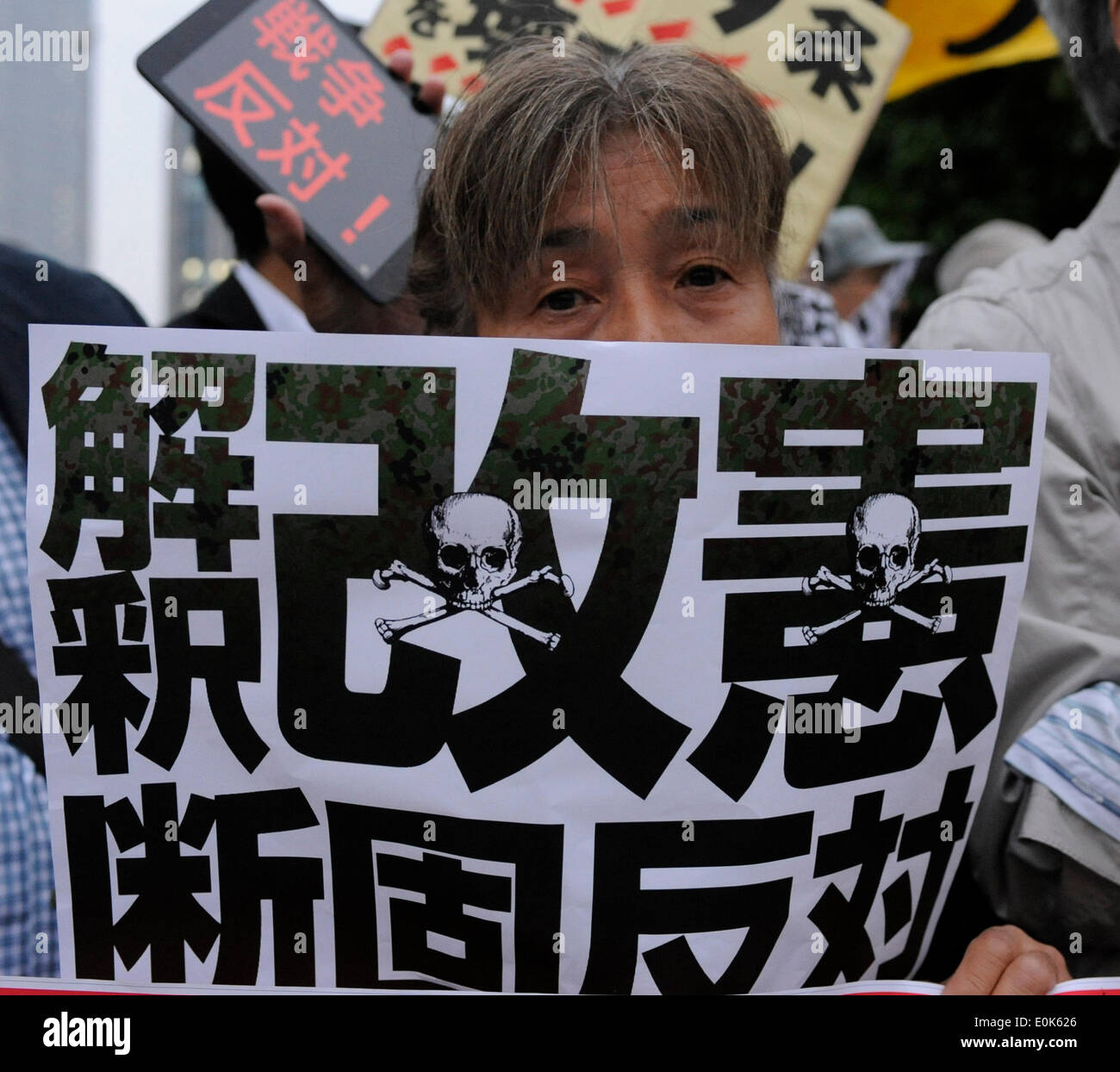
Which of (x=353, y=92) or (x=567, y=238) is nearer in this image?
(x=567, y=238)

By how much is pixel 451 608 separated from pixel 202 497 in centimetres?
23

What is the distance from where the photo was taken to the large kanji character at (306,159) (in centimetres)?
148

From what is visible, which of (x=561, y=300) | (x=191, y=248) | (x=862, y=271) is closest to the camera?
(x=561, y=300)

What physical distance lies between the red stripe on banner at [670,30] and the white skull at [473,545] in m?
1.19

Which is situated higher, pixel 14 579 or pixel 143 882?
pixel 14 579

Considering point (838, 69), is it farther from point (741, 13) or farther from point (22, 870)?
point (22, 870)

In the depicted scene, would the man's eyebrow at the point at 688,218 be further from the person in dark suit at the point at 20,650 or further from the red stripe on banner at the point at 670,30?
the red stripe on banner at the point at 670,30

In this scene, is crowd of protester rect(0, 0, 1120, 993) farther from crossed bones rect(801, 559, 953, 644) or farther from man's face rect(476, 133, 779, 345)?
crossed bones rect(801, 559, 953, 644)

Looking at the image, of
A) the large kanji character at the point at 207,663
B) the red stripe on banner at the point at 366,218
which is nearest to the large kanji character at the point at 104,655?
the large kanji character at the point at 207,663

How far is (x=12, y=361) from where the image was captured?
1.35 m

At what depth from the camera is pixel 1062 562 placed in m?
1.21

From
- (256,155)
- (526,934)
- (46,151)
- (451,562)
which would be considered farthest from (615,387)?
(46,151)

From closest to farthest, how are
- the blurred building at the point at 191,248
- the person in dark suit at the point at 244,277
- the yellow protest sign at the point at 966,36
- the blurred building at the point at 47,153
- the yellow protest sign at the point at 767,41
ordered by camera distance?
the yellow protest sign at the point at 767,41
the person in dark suit at the point at 244,277
the yellow protest sign at the point at 966,36
the blurred building at the point at 47,153
the blurred building at the point at 191,248

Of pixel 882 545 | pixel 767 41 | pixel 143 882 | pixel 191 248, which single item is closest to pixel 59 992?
pixel 143 882
